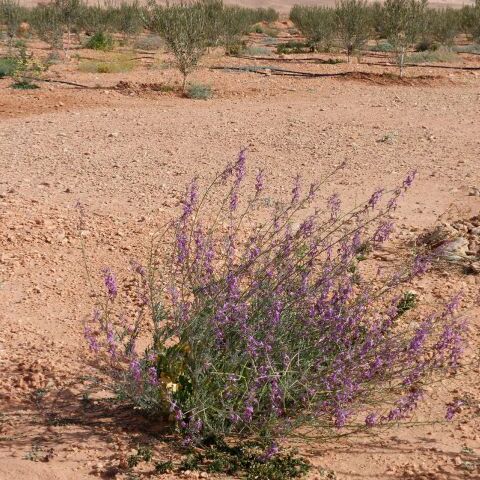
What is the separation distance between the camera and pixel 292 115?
37.7 ft

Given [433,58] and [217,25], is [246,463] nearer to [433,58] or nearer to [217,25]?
[433,58]

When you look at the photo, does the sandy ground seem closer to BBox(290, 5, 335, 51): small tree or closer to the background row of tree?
the background row of tree

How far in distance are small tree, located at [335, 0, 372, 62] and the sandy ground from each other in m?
4.60

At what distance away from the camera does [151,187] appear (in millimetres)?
7680

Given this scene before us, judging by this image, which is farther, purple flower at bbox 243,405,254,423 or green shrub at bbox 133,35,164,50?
green shrub at bbox 133,35,164,50

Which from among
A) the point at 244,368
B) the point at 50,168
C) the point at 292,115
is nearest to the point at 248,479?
the point at 244,368

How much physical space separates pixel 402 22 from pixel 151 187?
1249cm

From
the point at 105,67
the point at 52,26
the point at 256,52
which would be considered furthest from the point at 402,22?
the point at 52,26

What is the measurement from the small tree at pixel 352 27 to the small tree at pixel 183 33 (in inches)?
234

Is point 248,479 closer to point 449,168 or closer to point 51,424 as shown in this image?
point 51,424

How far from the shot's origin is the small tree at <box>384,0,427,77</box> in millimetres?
17594

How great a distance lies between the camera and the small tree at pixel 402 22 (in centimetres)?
1759

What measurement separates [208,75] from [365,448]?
1326 cm

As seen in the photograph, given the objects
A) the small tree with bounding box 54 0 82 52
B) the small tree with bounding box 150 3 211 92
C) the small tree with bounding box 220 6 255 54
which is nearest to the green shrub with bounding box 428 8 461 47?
the small tree with bounding box 220 6 255 54
